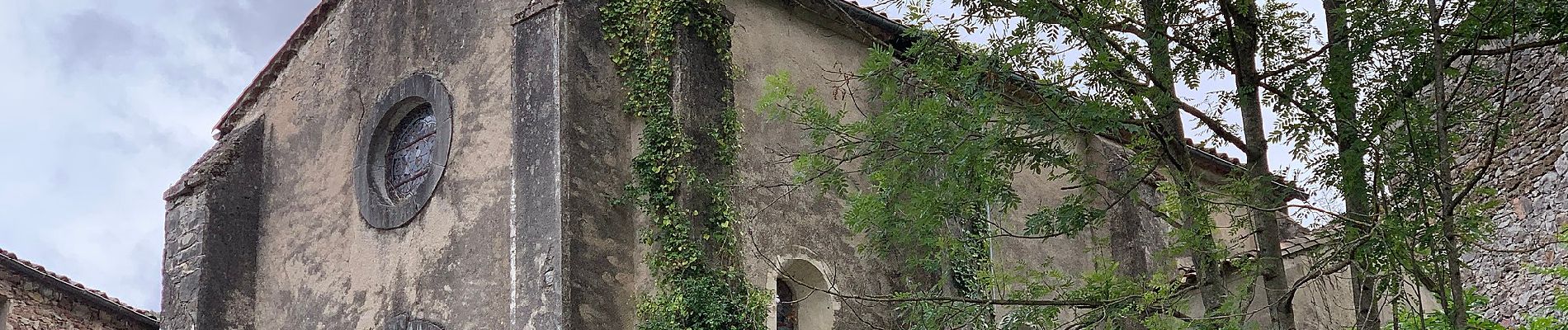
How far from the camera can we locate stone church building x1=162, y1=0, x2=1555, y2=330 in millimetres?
11750

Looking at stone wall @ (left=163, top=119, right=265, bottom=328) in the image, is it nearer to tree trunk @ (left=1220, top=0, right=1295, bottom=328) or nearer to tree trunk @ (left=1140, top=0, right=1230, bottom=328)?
tree trunk @ (left=1140, top=0, right=1230, bottom=328)

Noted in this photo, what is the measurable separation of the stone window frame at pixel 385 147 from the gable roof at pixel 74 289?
526 centimetres

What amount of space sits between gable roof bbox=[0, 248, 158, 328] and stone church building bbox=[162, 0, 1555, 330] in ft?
8.93

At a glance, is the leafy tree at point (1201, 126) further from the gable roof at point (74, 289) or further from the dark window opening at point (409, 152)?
the gable roof at point (74, 289)

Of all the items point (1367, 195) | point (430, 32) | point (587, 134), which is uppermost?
point (430, 32)

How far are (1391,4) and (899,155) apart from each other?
3129 mm

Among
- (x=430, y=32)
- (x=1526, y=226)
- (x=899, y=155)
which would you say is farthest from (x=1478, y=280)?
(x=430, y=32)

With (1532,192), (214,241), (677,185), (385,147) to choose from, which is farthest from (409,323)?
(1532,192)

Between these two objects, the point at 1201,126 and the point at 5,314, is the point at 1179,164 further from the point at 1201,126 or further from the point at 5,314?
the point at 5,314

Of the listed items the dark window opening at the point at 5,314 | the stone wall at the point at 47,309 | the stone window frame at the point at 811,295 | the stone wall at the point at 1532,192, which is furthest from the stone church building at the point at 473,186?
the dark window opening at the point at 5,314

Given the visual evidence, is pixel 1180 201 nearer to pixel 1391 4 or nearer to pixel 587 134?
pixel 1391 4

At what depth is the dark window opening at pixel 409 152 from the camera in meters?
13.5

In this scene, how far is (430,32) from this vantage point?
13.6 meters

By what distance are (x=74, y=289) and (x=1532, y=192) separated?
15.1 meters
